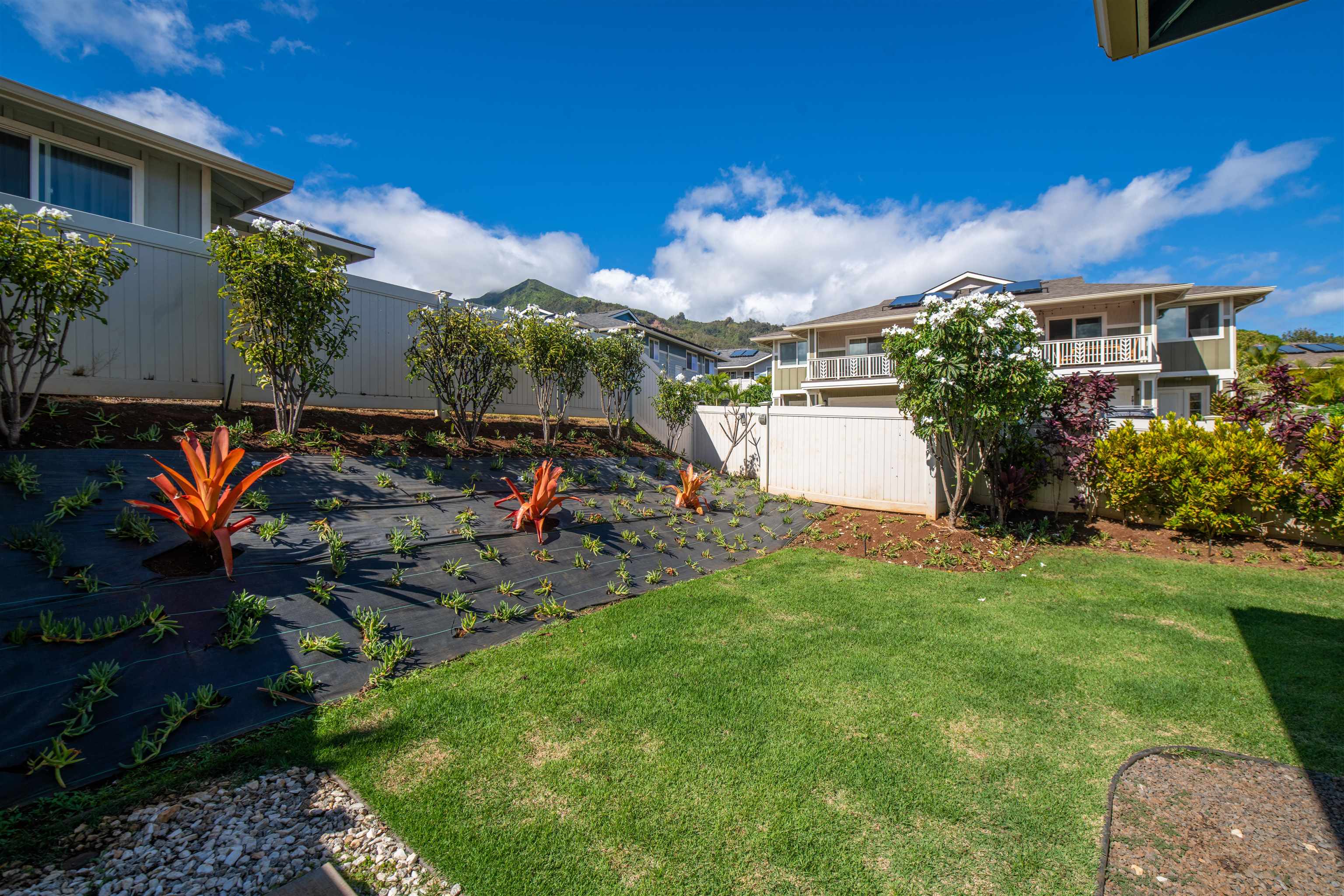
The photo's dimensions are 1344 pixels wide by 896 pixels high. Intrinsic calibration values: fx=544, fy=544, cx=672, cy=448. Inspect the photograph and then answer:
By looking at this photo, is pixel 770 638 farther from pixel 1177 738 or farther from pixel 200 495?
pixel 200 495

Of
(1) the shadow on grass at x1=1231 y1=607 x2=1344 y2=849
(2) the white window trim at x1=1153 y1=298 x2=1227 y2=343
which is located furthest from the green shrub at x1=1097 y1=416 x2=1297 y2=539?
(2) the white window trim at x1=1153 y1=298 x2=1227 y2=343

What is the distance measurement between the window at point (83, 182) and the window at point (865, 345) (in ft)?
65.2

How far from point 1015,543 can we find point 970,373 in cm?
238

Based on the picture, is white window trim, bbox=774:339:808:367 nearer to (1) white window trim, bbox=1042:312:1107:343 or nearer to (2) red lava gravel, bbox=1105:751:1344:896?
(1) white window trim, bbox=1042:312:1107:343

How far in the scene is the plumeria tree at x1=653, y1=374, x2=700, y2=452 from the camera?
441 inches

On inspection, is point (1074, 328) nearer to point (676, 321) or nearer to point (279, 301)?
point (279, 301)

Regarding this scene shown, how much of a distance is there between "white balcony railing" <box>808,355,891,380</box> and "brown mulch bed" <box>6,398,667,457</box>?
12.3m

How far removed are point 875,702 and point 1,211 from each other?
707cm

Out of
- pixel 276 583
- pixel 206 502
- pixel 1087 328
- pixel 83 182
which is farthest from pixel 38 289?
pixel 1087 328

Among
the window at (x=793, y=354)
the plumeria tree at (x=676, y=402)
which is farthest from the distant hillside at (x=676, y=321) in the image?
the plumeria tree at (x=676, y=402)

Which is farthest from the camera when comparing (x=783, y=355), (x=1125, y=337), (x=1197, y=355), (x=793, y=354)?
(x=783, y=355)

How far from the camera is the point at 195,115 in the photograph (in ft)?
31.1

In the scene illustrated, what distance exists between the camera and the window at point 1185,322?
16.7 meters

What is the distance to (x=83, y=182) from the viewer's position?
8367 millimetres
